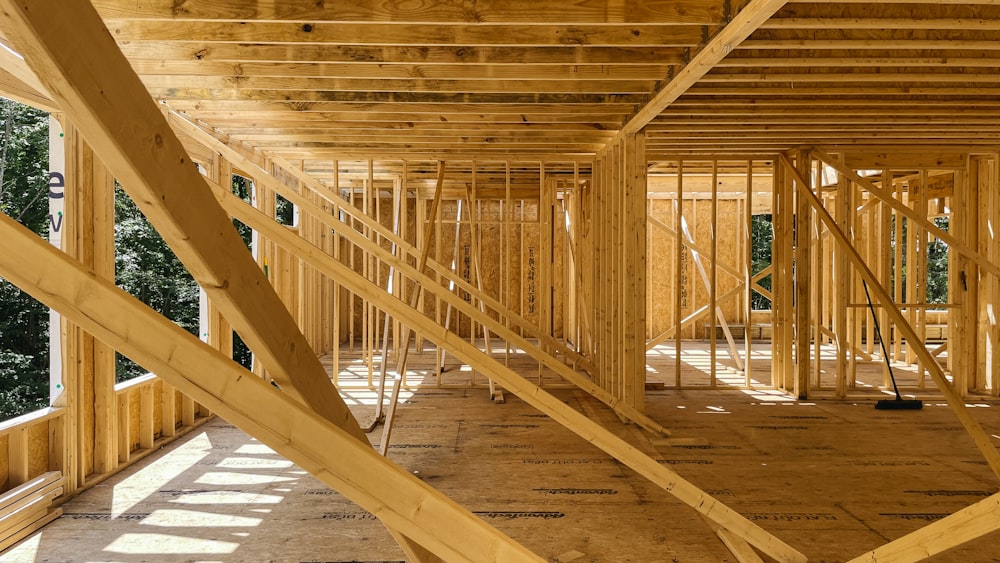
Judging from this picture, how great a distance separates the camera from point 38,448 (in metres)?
4.16

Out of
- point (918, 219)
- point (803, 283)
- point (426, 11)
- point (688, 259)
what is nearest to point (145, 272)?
point (688, 259)

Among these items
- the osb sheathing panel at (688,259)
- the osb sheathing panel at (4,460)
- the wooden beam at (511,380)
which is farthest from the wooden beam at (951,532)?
the osb sheathing panel at (688,259)

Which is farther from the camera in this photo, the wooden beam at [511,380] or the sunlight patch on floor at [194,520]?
the sunlight patch on floor at [194,520]

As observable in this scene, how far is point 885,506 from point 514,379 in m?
2.98

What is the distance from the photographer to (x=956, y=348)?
798 cm

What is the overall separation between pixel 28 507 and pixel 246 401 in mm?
3559

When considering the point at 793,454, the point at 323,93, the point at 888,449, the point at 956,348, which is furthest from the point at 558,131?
the point at 956,348

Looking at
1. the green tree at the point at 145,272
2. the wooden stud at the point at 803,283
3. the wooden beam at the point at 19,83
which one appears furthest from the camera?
the green tree at the point at 145,272

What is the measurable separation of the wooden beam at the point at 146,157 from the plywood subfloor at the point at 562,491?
253 centimetres

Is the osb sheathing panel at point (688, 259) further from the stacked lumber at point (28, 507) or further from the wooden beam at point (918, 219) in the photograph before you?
the stacked lumber at point (28, 507)

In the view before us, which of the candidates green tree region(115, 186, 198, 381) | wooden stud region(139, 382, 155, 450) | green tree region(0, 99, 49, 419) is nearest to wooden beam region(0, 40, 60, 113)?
wooden stud region(139, 382, 155, 450)

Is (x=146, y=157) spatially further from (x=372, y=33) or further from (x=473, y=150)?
(x=473, y=150)

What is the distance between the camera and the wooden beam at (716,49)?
11.2 feet

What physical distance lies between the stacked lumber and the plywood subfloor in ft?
0.29
